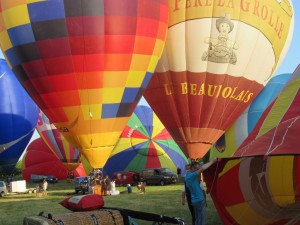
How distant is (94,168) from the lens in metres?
14.8

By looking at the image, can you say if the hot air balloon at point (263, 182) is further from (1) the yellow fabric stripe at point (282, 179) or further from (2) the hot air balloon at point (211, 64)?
(2) the hot air balloon at point (211, 64)

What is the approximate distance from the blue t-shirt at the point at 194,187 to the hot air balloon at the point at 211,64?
30.4 ft

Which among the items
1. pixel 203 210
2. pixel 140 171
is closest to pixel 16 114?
pixel 140 171

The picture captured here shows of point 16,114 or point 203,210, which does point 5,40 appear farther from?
point 16,114

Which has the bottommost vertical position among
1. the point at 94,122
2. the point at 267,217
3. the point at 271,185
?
the point at 267,217

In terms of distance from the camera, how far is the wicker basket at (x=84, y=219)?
4848mm

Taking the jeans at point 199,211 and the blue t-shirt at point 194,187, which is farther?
the jeans at point 199,211

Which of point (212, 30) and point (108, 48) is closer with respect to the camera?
point (108, 48)

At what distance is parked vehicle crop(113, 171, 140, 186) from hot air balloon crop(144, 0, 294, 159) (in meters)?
7.82

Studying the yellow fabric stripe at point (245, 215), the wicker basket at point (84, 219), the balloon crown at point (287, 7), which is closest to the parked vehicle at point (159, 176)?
the balloon crown at point (287, 7)

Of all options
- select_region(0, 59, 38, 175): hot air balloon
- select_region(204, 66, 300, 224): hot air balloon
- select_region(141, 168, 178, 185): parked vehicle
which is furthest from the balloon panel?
select_region(0, 59, 38, 175): hot air balloon

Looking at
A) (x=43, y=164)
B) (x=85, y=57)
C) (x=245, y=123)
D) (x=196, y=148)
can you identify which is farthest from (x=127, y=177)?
(x=43, y=164)

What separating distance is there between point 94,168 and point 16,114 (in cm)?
1316

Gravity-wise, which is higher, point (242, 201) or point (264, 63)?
point (264, 63)
